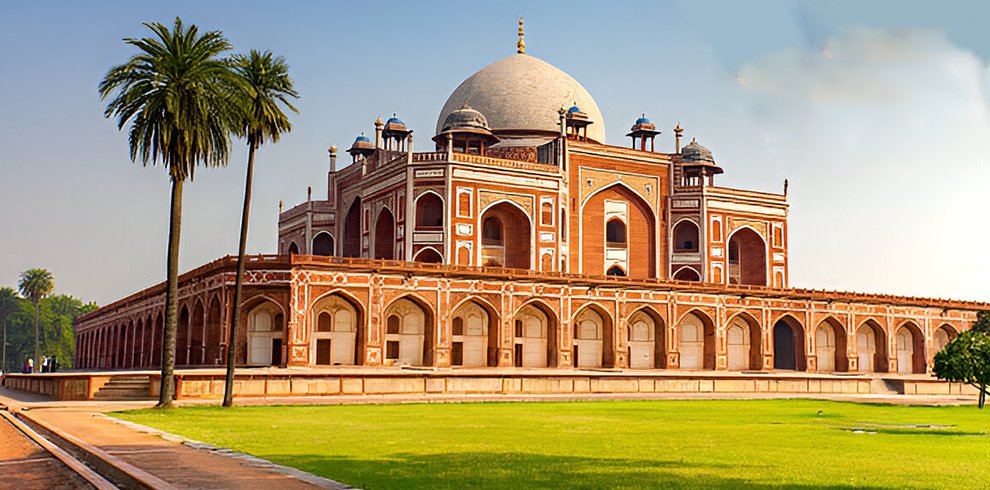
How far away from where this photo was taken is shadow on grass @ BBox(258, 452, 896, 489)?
37.2 feet

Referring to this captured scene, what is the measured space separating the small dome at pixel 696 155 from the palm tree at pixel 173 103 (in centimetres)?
4279

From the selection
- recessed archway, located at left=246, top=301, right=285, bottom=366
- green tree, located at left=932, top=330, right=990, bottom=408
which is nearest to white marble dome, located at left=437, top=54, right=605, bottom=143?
recessed archway, located at left=246, top=301, right=285, bottom=366

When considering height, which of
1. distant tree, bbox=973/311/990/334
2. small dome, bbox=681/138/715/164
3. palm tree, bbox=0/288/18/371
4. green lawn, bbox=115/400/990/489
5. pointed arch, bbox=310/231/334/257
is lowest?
green lawn, bbox=115/400/990/489

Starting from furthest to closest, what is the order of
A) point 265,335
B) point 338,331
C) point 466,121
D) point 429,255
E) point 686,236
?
1. point 686,236
2. point 466,121
3. point 429,255
4. point 338,331
5. point 265,335

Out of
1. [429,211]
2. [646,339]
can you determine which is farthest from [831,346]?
[429,211]

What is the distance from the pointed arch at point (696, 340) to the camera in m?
56.6

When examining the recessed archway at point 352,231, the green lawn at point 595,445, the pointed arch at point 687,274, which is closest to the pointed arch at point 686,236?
the pointed arch at point 687,274

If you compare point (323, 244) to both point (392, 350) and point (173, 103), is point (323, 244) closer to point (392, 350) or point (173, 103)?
point (392, 350)

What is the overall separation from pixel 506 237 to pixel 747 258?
1847 centimetres

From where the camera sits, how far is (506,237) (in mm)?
58656

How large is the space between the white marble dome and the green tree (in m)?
34.0

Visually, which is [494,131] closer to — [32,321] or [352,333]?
[352,333]

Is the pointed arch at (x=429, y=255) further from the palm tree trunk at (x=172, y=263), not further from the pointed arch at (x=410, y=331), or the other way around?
the palm tree trunk at (x=172, y=263)

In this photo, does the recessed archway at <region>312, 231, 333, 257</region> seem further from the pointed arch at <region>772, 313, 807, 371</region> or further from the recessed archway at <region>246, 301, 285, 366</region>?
the pointed arch at <region>772, 313, 807, 371</region>
